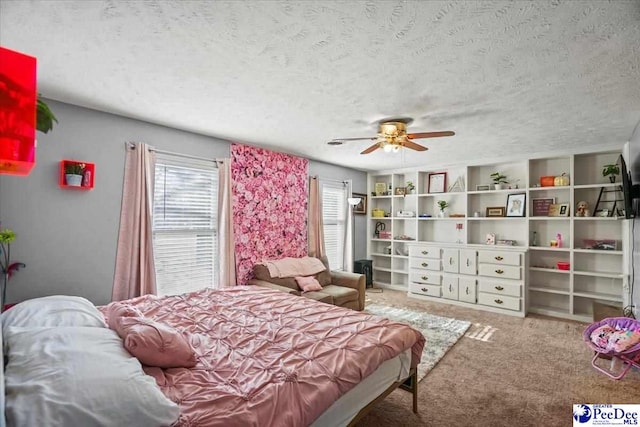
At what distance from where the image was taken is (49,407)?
1.03m

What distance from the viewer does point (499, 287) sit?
15.3ft

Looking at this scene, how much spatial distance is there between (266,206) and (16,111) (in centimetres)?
390

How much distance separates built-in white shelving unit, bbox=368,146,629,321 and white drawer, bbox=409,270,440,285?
517 mm

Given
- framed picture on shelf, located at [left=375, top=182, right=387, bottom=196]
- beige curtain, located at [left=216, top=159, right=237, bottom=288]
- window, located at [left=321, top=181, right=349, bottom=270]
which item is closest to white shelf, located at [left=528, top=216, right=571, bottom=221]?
framed picture on shelf, located at [left=375, top=182, right=387, bottom=196]

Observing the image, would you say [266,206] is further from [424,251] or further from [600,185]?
[600,185]

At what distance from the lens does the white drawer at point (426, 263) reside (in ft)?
17.6

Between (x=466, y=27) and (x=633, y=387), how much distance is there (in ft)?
10.6

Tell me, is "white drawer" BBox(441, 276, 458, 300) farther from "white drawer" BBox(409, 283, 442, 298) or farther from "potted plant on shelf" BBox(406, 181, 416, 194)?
"potted plant on shelf" BBox(406, 181, 416, 194)

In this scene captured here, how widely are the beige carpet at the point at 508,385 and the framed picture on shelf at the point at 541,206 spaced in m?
1.75

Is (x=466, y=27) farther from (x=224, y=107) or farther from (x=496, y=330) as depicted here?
(x=496, y=330)

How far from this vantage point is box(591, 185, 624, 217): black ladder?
4.10m

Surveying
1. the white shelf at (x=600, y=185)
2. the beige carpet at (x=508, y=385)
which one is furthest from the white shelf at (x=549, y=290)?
the white shelf at (x=600, y=185)

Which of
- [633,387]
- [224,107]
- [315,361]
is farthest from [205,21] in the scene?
[633,387]

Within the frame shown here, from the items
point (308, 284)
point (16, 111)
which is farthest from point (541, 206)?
point (16, 111)
